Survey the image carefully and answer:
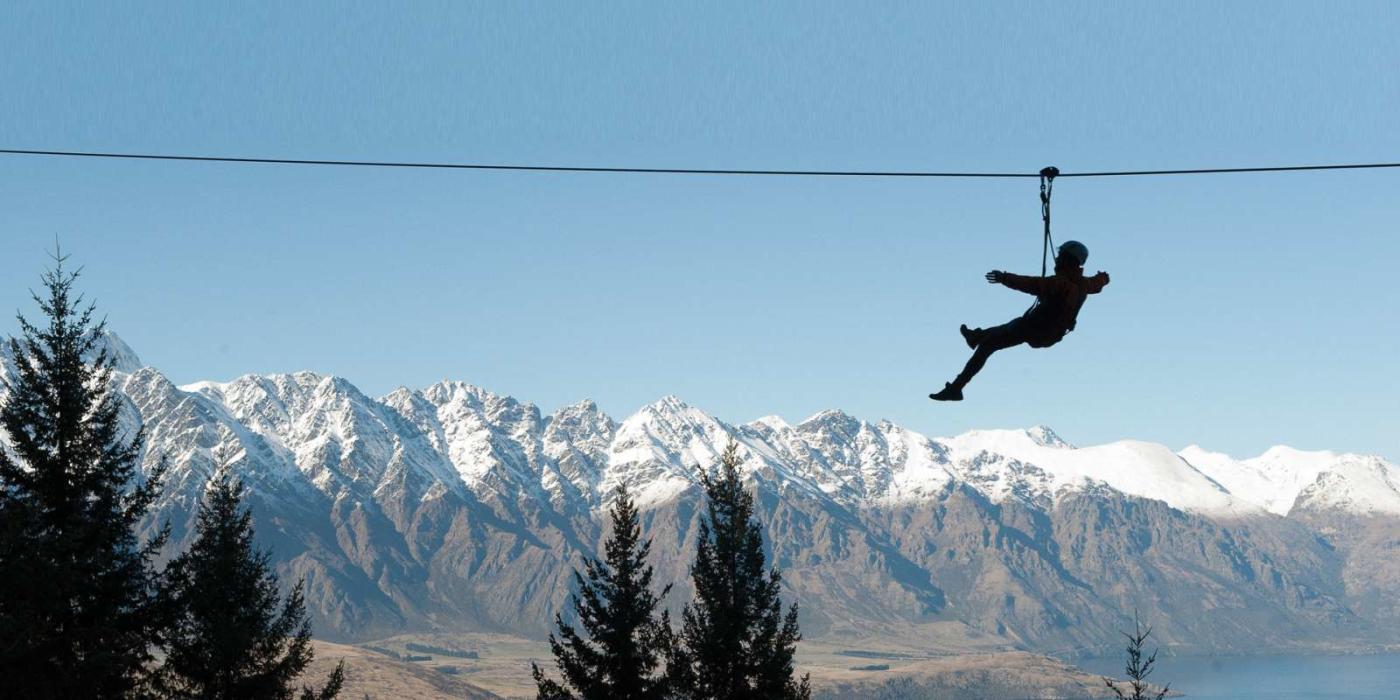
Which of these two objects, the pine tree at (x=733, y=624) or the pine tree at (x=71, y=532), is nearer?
the pine tree at (x=71, y=532)

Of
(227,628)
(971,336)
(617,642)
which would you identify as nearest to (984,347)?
(971,336)

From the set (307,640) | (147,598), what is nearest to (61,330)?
(147,598)

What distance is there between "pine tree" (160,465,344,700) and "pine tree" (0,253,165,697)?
1979 millimetres

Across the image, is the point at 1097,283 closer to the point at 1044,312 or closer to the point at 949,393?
the point at 1044,312

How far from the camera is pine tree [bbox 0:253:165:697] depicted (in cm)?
3129

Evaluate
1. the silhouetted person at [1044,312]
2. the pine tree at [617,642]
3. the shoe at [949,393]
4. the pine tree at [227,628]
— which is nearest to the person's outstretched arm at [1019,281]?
the silhouetted person at [1044,312]

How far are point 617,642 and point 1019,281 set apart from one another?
30.6m

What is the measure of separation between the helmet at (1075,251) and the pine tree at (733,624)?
2764 centimetres

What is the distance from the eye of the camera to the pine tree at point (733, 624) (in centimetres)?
4938

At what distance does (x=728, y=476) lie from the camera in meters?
56.5

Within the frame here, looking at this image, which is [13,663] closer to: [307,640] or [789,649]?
[307,640]

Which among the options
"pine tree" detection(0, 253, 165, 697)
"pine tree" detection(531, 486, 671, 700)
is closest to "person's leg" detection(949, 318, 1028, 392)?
"pine tree" detection(0, 253, 165, 697)

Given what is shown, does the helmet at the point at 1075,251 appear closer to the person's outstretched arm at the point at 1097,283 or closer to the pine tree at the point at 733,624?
the person's outstretched arm at the point at 1097,283

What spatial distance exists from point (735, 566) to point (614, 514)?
5.98 metres
